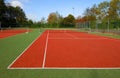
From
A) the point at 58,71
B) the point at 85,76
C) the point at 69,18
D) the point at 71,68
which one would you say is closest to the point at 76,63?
the point at 71,68

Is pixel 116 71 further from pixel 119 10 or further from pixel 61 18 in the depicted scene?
pixel 61 18

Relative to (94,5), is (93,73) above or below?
below

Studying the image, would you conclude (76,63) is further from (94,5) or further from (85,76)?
(94,5)

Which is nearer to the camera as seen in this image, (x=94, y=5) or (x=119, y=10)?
(x=119, y=10)

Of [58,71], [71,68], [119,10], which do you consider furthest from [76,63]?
[119,10]

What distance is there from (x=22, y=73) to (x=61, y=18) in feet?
321

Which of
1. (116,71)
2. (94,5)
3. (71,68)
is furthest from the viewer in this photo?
(94,5)

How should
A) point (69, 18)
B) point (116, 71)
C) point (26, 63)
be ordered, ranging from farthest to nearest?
1. point (69, 18)
2. point (26, 63)
3. point (116, 71)

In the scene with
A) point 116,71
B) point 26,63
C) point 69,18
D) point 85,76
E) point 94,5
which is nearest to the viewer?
point 85,76

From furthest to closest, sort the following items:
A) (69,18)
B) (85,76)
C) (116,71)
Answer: (69,18) < (116,71) < (85,76)

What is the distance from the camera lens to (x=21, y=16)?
102125mm

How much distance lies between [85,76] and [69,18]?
94753 mm

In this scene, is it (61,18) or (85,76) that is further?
(61,18)

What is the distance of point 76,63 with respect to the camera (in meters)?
9.28
